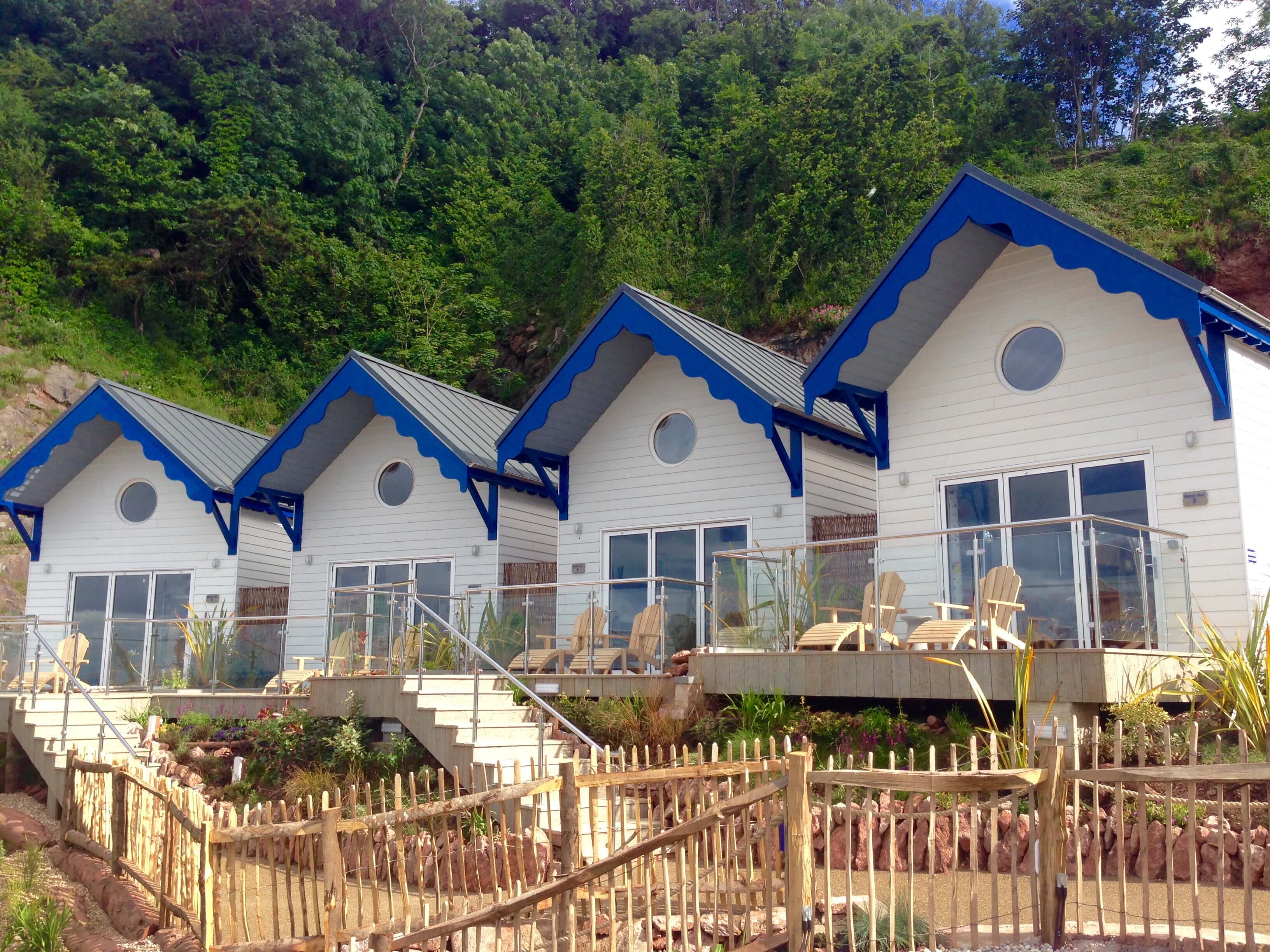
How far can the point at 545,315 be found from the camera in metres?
39.2

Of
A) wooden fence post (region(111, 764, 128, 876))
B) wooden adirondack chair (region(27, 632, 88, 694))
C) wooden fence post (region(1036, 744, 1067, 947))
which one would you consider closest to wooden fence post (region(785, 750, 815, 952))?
wooden fence post (region(1036, 744, 1067, 947))

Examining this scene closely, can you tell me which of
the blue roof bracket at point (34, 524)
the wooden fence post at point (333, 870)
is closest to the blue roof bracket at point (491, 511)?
the blue roof bracket at point (34, 524)

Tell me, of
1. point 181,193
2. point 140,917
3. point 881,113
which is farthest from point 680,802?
point 181,193

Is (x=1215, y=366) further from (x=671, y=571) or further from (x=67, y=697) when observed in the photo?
(x=67, y=697)

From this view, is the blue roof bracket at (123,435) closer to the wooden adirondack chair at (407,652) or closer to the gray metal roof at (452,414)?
the gray metal roof at (452,414)

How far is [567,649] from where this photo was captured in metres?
15.2

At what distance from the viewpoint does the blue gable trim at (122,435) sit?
20469 millimetres

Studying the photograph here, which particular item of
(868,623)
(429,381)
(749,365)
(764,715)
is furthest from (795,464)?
(429,381)

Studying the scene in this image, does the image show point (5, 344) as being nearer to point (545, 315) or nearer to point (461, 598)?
point (545, 315)

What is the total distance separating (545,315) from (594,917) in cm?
3325

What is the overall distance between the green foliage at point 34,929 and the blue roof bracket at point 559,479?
1011cm

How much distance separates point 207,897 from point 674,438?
36.4 feet

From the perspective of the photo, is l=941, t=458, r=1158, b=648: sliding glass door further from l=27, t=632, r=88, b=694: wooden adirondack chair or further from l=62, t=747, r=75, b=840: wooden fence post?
l=27, t=632, r=88, b=694: wooden adirondack chair

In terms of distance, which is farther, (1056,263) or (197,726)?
(197,726)
